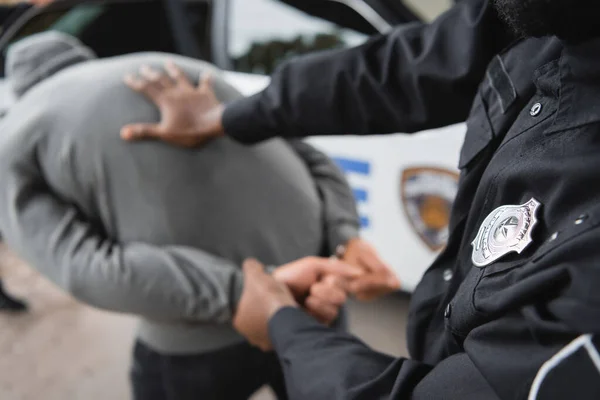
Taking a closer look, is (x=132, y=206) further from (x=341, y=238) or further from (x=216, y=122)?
(x=341, y=238)

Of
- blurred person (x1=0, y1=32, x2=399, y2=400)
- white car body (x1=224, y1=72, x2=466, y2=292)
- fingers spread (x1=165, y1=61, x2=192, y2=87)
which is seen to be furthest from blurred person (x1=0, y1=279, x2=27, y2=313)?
fingers spread (x1=165, y1=61, x2=192, y2=87)

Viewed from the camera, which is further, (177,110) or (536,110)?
(177,110)

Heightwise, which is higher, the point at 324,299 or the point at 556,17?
the point at 556,17

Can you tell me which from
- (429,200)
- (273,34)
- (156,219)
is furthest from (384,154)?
(156,219)

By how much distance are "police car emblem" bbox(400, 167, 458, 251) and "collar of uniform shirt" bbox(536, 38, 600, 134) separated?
1360 mm

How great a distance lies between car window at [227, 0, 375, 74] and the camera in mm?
2203

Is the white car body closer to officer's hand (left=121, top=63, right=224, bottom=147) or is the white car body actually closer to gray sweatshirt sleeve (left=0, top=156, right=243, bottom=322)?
officer's hand (left=121, top=63, right=224, bottom=147)

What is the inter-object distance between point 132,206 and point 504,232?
70 centimetres

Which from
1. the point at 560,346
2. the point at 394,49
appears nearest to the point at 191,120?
the point at 394,49

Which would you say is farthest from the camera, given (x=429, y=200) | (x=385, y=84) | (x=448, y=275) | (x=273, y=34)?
(x=273, y=34)

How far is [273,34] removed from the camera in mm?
2373

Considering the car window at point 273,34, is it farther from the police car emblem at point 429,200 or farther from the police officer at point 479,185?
the police officer at point 479,185

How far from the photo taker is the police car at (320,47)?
199 centimetres

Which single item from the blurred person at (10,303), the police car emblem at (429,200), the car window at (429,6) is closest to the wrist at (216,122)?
the police car emblem at (429,200)
